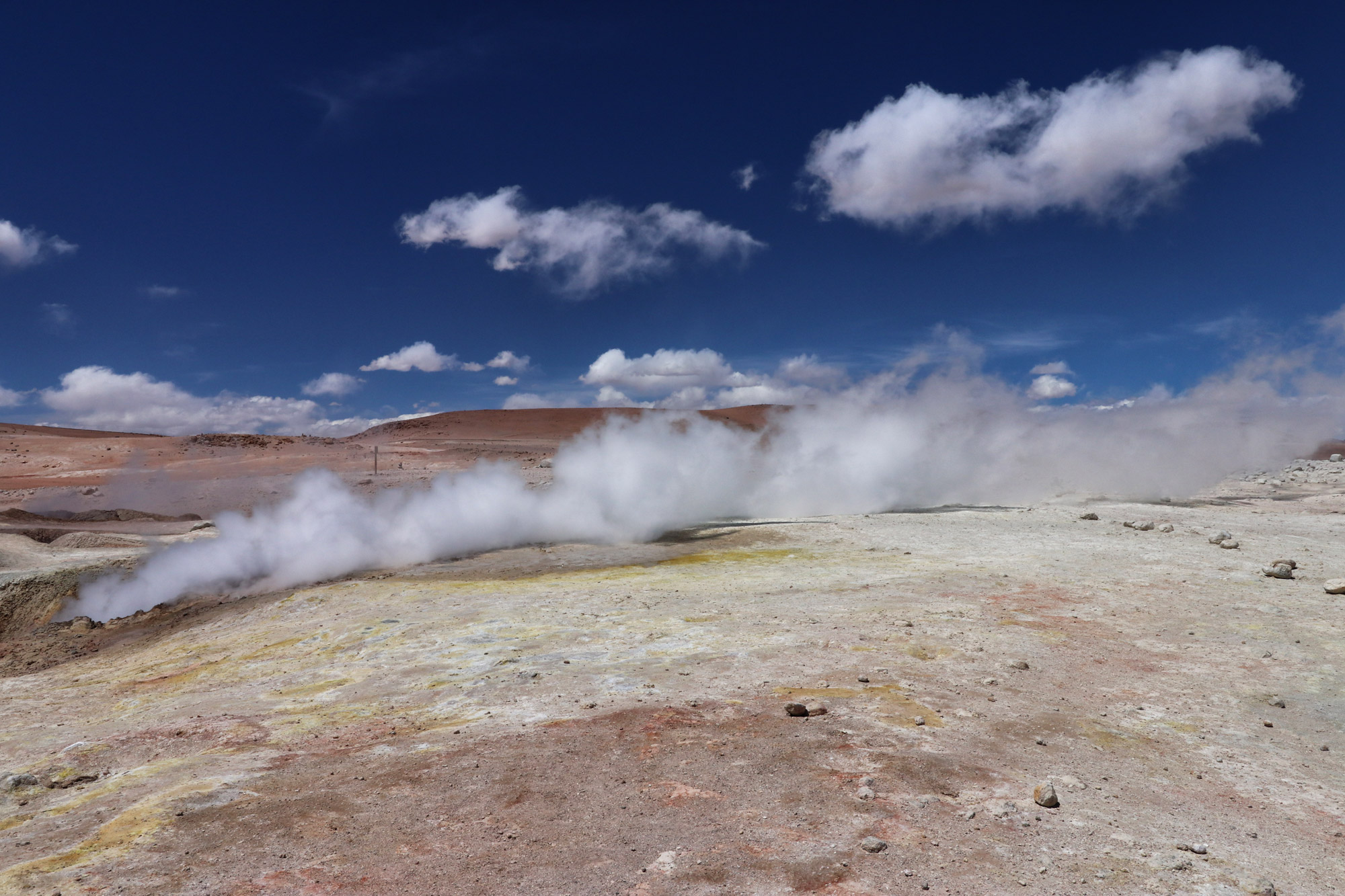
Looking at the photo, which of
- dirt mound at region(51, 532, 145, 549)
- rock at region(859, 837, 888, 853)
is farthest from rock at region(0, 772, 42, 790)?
dirt mound at region(51, 532, 145, 549)

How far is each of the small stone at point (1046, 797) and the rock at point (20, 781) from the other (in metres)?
7.76

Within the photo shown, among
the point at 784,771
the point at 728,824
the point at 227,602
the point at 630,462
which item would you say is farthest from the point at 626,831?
the point at 630,462

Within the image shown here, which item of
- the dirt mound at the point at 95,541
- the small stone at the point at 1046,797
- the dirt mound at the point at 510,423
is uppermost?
the dirt mound at the point at 510,423

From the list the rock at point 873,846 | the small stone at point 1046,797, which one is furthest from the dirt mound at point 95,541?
the small stone at point 1046,797

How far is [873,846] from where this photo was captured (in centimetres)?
425

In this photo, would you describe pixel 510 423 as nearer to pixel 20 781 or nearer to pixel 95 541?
pixel 95 541

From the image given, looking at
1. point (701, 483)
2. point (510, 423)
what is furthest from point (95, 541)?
point (510, 423)

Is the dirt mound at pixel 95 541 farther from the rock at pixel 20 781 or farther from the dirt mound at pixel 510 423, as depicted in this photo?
the dirt mound at pixel 510 423

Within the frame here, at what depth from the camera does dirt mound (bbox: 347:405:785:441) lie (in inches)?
3275

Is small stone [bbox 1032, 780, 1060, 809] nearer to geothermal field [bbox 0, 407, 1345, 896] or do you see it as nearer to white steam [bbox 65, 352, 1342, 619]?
geothermal field [bbox 0, 407, 1345, 896]

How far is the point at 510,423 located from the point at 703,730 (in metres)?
90.4

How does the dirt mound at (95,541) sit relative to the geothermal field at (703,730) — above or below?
above

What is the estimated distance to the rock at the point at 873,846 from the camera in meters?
4.25

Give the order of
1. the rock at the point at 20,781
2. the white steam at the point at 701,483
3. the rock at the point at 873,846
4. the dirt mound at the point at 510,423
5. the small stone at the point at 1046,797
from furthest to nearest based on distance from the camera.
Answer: the dirt mound at the point at 510,423 < the white steam at the point at 701,483 < the rock at the point at 20,781 < the small stone at the point at 1046,797 < the rock at the point at 873,846
